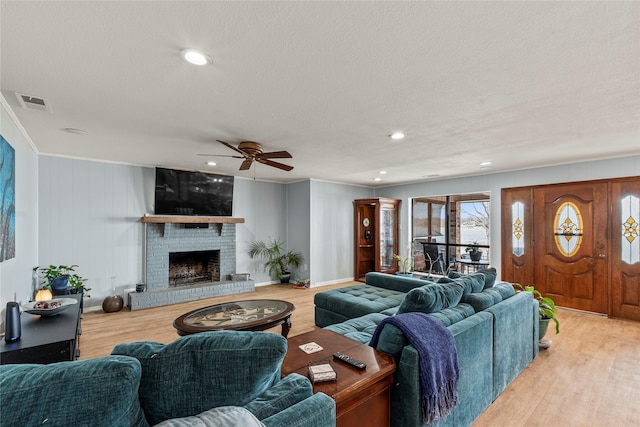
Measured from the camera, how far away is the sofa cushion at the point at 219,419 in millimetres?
815

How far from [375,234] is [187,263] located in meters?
4.17

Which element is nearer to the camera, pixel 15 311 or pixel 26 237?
pixel 15 311

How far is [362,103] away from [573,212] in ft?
14.4

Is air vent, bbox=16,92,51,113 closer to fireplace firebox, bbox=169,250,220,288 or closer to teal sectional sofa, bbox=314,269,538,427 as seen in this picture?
teal sectional sofa, bbox=314,269,538,427

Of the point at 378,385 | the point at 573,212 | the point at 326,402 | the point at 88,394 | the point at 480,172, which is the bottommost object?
the point at 378,385

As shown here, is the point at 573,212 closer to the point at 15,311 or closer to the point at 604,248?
the point at 604,248

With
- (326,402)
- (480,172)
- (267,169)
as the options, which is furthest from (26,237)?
(480,172)

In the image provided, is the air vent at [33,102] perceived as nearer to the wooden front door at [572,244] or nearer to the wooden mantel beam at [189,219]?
the wooden mantel beam at [189,219]

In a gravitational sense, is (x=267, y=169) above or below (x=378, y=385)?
above

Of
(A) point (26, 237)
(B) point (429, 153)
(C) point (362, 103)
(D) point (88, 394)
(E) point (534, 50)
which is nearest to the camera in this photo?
(D) point (88, 394)

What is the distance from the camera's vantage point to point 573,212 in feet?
15.2

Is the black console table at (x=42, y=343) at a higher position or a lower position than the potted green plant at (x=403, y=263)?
higher

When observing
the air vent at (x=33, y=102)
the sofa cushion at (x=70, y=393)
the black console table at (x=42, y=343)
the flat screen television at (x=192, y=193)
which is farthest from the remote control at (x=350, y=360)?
the flat screen television at (x=192, y=193)

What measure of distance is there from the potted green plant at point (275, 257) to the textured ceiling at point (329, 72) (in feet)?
10.9
